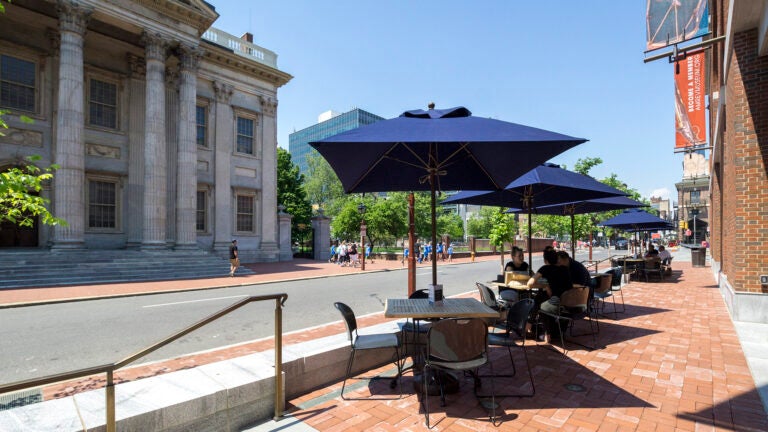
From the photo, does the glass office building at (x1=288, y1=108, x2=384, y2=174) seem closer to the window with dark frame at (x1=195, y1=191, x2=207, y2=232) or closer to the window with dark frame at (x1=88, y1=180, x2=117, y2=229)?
the window with dark frame at (x1=195, y1=191, x2=207, y2=232)

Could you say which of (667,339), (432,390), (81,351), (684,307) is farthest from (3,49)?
(684,307)

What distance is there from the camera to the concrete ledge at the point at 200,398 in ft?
8.36

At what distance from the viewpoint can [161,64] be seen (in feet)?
58.6

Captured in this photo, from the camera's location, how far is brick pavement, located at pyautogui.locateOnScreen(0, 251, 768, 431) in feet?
11.3

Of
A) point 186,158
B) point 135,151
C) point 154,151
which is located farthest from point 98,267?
point 135,151

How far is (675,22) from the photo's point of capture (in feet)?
38.1

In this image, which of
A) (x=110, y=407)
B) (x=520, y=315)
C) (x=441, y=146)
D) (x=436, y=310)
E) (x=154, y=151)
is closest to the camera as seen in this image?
(x=110, y=407)

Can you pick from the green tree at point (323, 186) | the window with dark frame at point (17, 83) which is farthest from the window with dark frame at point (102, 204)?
the green tree at point (323, 186)

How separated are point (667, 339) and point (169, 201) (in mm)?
21371

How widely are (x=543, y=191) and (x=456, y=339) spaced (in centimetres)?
575

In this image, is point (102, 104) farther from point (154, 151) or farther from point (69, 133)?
point (154, 151)

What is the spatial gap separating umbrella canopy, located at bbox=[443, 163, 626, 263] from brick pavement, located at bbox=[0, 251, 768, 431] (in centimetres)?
204

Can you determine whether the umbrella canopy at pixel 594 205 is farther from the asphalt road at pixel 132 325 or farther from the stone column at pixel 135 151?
the stone column at pixel 135 151

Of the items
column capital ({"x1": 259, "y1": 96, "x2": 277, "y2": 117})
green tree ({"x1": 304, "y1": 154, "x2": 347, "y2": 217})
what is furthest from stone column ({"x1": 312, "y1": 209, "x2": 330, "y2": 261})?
green tree ({"x1": 304, "y1": 154, "x2": 347, "y2": 217})
